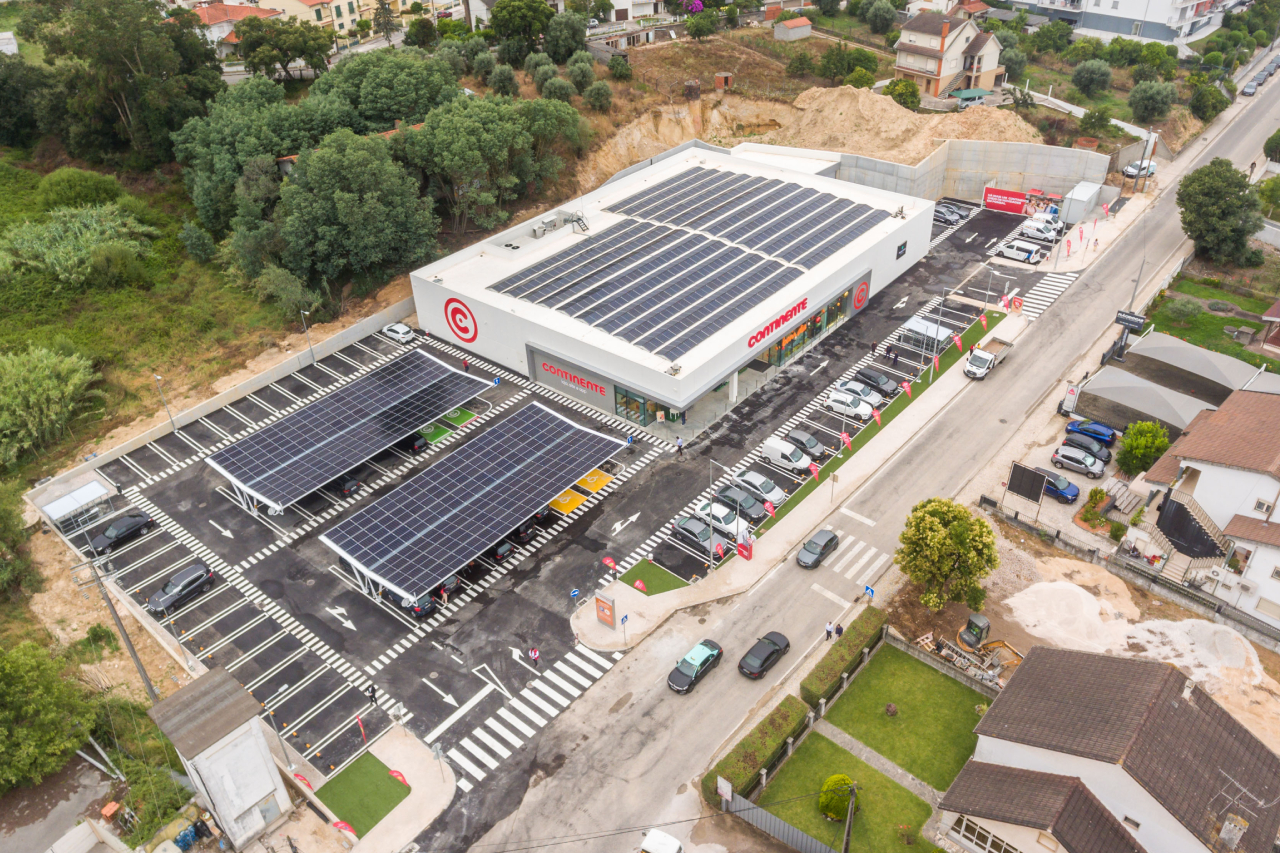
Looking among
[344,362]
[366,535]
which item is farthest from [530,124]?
[366,535]

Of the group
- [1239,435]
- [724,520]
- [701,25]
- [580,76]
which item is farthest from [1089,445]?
[701,25]

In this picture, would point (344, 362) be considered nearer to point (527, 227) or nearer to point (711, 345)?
point (527, 227)

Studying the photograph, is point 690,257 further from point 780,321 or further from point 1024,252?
point 1024,252

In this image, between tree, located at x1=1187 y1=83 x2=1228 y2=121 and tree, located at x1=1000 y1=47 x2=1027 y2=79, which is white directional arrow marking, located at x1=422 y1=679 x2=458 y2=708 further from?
tree, located at x1=1187 y1=83 x2=1228 y2=121

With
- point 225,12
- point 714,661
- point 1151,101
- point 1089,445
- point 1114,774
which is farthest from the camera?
point 225,12

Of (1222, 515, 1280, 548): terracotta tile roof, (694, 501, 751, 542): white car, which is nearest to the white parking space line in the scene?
(694, 501, 751, 542): white car

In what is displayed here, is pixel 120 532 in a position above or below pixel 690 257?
below
